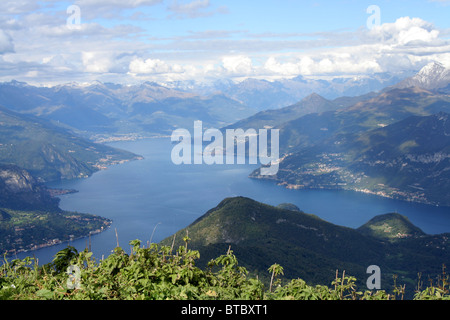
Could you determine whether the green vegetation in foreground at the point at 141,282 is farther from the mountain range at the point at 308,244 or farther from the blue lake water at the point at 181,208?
the blue lake water at the point at 181,208

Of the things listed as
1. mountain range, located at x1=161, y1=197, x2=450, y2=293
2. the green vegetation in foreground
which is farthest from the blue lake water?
the green vegetation in foreground

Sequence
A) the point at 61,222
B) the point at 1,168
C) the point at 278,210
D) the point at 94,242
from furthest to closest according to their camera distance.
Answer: the point at 1,168 < the point at 61,222 < the point at 94,242 < the point at 278,210

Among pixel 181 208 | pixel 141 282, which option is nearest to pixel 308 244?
pixel 181 208

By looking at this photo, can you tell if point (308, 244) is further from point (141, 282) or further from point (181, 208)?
point (141, 282)

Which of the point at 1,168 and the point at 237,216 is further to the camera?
the point at 1,168

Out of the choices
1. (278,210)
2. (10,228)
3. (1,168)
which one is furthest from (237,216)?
(1,168)

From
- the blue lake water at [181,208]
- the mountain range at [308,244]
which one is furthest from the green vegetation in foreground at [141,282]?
the blue lake water at [181,208]
